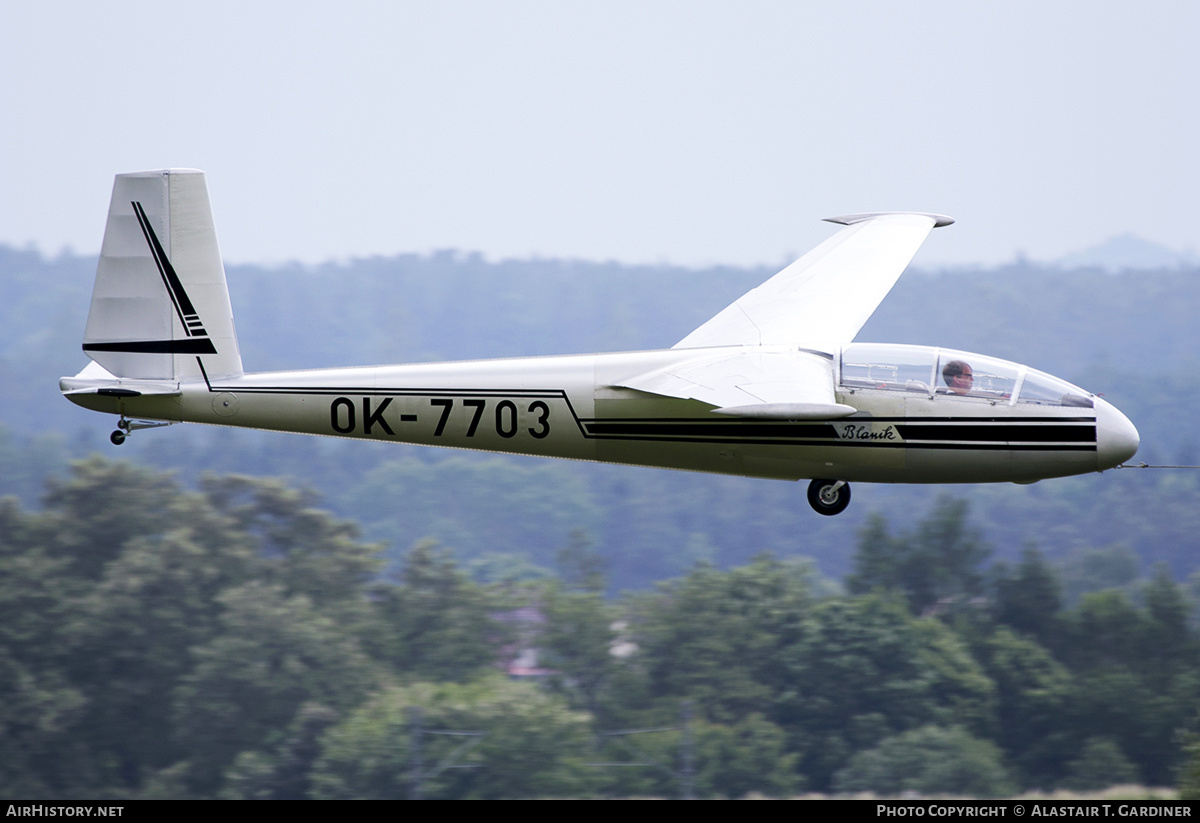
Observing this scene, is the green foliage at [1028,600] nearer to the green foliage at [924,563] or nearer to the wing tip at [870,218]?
the green foliage at [924,563]

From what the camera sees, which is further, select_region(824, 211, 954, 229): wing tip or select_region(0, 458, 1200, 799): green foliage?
select_region(0, 458, 1200, 799): green foliage

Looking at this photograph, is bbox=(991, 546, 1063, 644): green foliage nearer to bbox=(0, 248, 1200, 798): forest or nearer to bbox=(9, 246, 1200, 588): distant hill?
bbox=(0, 248, 1200, 798): forest

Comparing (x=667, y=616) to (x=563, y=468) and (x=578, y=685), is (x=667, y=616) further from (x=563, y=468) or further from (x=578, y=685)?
(x=563, y=468)

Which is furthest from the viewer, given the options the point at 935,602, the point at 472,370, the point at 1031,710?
the point at 935,602

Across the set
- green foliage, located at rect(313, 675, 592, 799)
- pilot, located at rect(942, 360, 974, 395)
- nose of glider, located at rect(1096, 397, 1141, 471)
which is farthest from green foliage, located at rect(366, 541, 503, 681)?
nose of glider, located at rect(1096, 397, 1141, 471)

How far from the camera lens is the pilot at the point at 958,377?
17.0 metres

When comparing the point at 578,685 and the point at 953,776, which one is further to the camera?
the point at 578,685

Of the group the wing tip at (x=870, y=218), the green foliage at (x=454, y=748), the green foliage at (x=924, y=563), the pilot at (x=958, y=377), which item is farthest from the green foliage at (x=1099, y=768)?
the pilot at (x=958, y=377)

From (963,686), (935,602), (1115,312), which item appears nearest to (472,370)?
(963,686)

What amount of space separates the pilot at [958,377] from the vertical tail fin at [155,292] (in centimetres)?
1041

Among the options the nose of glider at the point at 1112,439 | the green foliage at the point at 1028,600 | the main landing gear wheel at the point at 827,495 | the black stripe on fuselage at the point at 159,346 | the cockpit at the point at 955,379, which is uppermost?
the black stripe on fuselage at the point at 159,346

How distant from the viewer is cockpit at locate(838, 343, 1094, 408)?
55.7ft

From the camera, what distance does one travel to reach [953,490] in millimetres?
130750

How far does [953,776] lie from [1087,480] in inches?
3269
